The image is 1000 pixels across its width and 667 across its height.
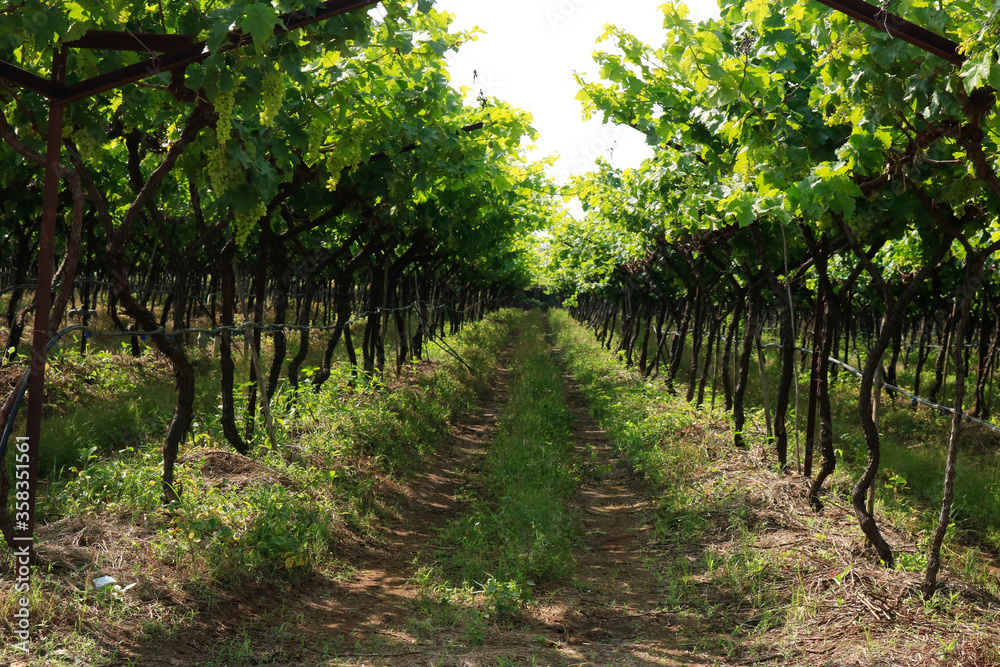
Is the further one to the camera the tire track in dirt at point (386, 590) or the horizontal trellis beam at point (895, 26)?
the tire track in dirt at point (386, 590)

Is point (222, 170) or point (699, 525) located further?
point (699, 525)

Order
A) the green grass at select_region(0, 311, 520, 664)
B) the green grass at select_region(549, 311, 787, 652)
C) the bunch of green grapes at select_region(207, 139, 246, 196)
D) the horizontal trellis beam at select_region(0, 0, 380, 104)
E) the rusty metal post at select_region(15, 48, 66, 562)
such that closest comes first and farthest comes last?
the horizontal trellis beam at select_region(0, 0, 380, 104)
the rusty metal post at select_region(15, 48, 66, 562)
the green grass at select_region(0, 311, 520, 664)
the bunch of green grapes at select_region(207, 139, 246, 196)
the green grass at select_region(549, 311, 787, 652)

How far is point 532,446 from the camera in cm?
906

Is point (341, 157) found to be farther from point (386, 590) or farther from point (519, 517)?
point (519, 517)

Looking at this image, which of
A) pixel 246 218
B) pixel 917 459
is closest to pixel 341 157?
pixel 246 218

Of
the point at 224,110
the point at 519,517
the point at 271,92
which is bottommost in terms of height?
the point at 519,517

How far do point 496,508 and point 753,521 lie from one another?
7.59ft

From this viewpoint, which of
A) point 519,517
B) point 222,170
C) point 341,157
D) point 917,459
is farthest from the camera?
point 917,459

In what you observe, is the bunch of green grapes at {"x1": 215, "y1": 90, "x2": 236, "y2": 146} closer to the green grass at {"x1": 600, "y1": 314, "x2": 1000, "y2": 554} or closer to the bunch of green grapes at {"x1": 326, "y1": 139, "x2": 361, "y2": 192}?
the bunch of green grapes at {"x1": 326, "y1": 139, "x2": 361, "y2": 192}

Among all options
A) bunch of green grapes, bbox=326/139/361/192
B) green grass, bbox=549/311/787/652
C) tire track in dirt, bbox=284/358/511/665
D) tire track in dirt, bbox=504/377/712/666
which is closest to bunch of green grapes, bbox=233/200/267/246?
bunch of green grapes, bbox=326/139/361/192

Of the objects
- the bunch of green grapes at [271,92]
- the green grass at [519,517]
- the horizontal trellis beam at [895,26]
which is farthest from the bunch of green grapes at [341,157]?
the horizontal trellis beam at [895,26]

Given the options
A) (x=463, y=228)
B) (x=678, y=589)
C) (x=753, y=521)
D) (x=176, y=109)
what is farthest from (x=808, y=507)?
(x=463, y=228)

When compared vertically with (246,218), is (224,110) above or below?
above

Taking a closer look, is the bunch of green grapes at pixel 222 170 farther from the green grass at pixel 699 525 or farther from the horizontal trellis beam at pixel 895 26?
the green grass at pixel 699 525
